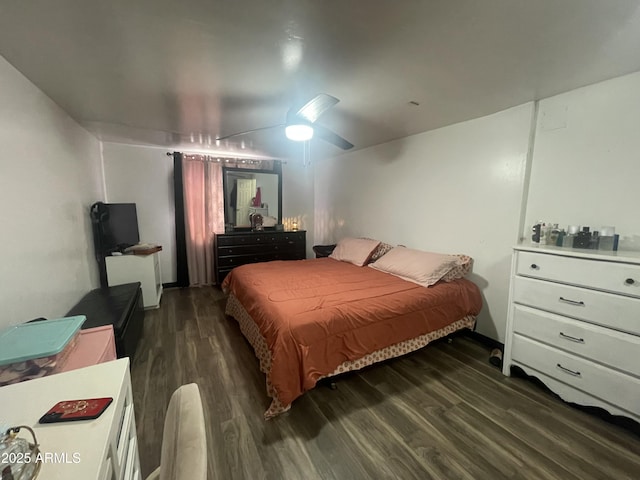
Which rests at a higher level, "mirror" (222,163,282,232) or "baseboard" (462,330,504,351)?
"mirror" (222,163,282,232)

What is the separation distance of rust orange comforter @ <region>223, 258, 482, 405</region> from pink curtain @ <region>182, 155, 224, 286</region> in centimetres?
163

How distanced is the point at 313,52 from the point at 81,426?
6.03 feet

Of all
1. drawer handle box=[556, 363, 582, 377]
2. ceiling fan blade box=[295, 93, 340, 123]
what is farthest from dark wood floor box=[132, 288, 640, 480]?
ceiling fan blade box=[295, 93, 340, 123]

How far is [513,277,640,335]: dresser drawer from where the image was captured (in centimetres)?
152

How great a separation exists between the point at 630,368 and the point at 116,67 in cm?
358

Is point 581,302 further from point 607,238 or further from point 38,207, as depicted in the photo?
point 38,207

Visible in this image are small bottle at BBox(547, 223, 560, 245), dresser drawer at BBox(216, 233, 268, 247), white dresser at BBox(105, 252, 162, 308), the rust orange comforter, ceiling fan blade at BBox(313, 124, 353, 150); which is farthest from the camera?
dresser drawer at BBox(216, 233, 268, 247)

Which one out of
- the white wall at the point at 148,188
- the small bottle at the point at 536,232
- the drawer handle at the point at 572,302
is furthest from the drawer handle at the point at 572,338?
the white wall at the point at 148,188

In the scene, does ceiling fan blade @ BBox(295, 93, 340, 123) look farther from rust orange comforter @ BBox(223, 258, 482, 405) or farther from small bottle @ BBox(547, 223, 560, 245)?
small bottle @ BBox(547, 223, 560, 245)

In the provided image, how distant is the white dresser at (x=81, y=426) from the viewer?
564 mm

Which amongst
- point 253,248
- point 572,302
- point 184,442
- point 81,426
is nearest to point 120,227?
point 253,248

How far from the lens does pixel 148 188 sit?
3908 mm

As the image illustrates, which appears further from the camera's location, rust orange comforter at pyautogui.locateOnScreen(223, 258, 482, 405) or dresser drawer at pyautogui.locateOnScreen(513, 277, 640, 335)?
rust orange comforter at pyautogui.locateOnScreen(223, 258, 482, 405)

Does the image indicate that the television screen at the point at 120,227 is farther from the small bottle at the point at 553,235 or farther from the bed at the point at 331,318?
the small bottle at the point at 553,235
